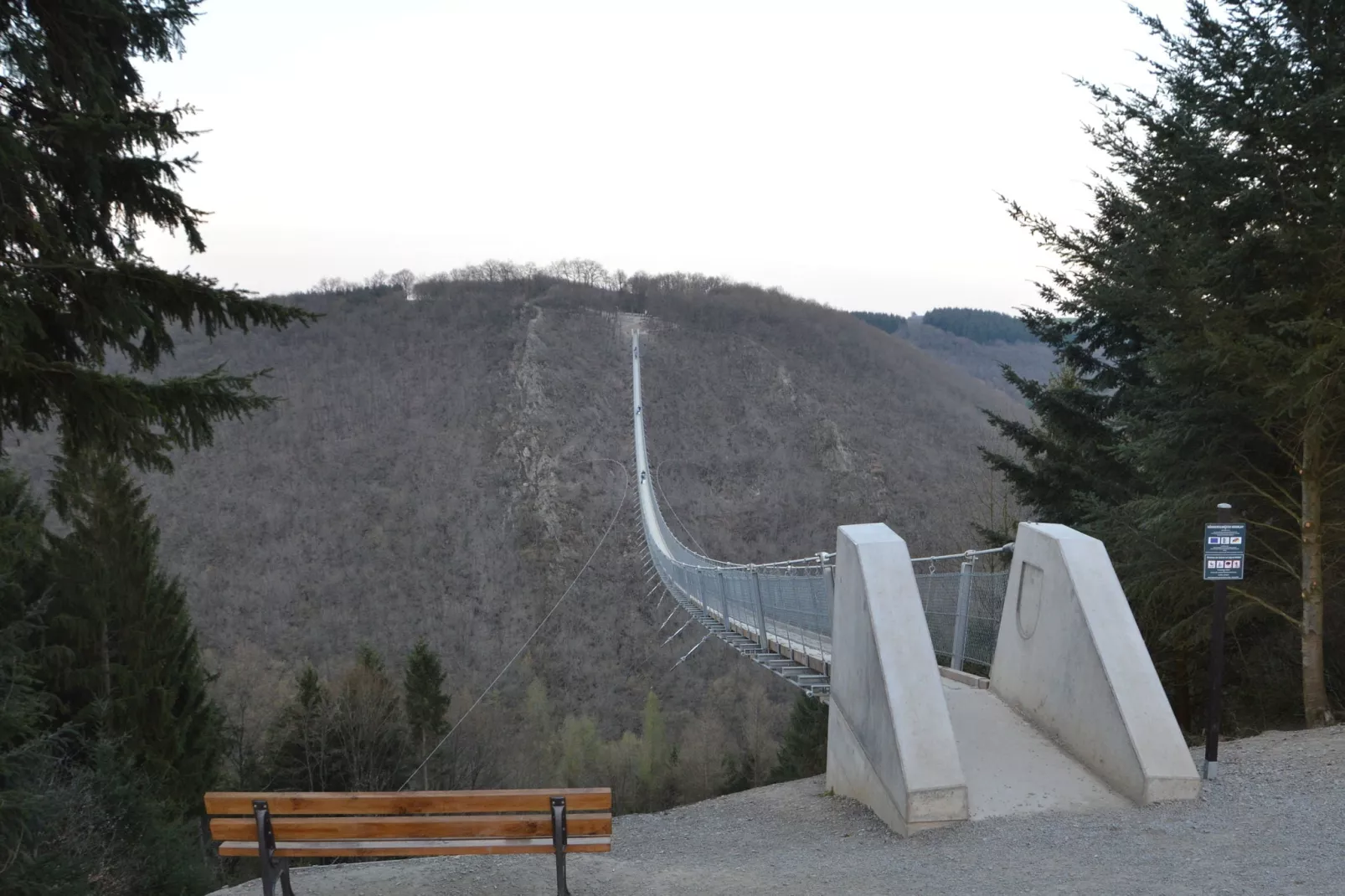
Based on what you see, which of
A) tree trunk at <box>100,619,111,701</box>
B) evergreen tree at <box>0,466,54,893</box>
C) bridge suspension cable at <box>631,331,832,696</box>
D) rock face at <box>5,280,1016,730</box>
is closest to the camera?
evergreen tree at <box>0,466,54,893</box>

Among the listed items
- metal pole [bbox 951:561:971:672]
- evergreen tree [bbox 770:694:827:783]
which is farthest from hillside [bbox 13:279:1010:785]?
metal pole [bbox 951:561:971:672]

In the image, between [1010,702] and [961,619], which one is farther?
[961,619]

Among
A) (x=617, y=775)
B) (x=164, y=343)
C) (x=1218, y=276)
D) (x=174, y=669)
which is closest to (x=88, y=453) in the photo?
(x=164, y=343)

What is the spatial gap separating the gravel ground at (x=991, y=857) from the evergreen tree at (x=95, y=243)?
2.26 metres

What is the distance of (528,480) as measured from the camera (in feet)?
164

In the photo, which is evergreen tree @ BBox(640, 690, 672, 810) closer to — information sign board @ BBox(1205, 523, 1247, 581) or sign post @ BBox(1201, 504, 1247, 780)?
sign post @ BBox(1201, 504, 1247, 780)

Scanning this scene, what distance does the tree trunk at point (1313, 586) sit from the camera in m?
7.11

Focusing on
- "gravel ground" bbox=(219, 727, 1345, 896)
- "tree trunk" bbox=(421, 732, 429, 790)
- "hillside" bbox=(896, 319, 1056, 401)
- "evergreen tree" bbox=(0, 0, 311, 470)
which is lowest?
"tree trunk" bbox=(421, 732, 429, 790)

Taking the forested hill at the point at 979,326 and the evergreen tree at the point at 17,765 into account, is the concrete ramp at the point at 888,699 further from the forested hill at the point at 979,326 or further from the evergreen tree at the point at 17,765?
the forested hill at the point at 979,326

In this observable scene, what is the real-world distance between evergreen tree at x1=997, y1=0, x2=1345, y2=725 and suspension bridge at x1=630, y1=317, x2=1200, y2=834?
2.07 metres

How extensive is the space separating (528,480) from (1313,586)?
146 ft

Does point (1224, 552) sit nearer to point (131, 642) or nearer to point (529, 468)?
point (131, 642)

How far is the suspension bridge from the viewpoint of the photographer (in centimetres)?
508

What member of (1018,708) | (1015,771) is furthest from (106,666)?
(1015,771)
